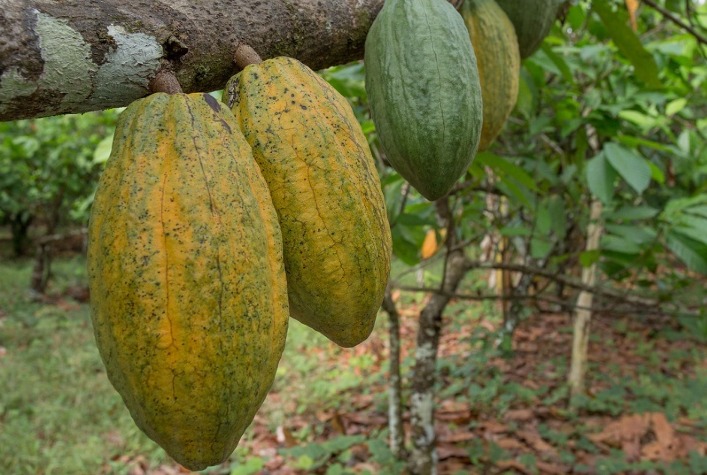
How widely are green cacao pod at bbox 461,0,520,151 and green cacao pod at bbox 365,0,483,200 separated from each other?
0.65 feet

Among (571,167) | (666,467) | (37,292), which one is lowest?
(37,292)

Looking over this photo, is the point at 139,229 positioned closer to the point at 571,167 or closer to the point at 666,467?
the point at 571,167

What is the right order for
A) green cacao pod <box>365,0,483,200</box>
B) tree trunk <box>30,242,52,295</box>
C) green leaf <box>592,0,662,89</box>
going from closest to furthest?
green cacao pod <box>365,0,483,200</box>
green leaf <box>592,0,662,89</box>
tree trunk <box>30,242,52,295</box>

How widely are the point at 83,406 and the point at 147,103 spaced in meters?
3.83

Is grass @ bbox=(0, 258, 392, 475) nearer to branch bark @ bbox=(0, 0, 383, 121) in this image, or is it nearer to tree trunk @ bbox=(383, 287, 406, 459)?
tree trunk @ bbox=(383, 287, 406, 459)

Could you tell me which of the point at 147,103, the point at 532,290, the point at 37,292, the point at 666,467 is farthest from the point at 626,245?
the point at 37,292

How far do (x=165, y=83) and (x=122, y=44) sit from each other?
0.18 feet

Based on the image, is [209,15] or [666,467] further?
[666,467]

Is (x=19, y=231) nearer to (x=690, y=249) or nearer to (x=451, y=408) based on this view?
(x=451, y=408)

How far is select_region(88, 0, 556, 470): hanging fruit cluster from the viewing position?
0.54 meters

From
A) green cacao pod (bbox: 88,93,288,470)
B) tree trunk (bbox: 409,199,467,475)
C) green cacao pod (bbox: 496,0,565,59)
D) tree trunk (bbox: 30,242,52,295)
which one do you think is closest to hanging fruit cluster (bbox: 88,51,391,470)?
green cacao pod (bbox: 88,93,288,470)

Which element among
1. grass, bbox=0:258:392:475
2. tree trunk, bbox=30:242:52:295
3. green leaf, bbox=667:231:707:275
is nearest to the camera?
green leaf, bbox=667:231:707:275

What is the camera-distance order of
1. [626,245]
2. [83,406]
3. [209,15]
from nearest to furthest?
[209,15] → [626,245] → [83,406]

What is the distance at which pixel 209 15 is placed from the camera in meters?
0.69
